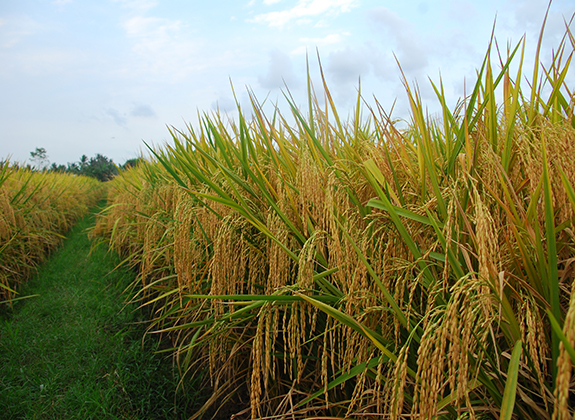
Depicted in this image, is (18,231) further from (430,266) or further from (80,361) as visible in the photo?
(430,266)

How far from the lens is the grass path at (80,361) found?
92.1 inches

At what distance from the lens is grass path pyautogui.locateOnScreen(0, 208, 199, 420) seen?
234 centimetres

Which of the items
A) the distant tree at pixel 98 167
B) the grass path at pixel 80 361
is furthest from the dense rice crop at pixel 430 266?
the distant tree at pixel 98 167

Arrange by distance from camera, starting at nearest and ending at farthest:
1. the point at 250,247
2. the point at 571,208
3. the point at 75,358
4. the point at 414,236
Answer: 1. the point at 571,208
2. the point at 414,236
3. the point at 250,247
4. the point at 75,358

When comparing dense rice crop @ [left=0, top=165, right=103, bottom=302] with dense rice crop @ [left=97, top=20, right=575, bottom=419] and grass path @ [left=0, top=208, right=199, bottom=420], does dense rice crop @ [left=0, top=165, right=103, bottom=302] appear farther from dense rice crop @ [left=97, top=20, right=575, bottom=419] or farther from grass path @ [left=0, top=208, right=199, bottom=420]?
dense rice crop @ [left=97, top=20, right=575, bottom=419]

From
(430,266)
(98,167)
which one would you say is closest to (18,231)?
(430,266)

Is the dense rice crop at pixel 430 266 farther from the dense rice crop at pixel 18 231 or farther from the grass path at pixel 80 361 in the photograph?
the dense rice crop at pixel 18 231

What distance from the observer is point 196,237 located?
7.91ft

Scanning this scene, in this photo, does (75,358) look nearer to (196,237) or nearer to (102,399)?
(102,399)

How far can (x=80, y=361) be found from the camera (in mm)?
2842

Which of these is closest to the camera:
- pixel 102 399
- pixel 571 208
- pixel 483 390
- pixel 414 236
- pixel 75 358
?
pixel 571 208

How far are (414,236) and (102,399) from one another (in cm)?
240

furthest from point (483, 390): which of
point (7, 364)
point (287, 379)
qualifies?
point (7, 364)

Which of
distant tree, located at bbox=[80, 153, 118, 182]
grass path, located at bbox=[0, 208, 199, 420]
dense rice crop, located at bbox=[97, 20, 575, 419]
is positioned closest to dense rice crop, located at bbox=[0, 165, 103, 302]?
grass path, located at bbox=[0, 208, 199, 420]
